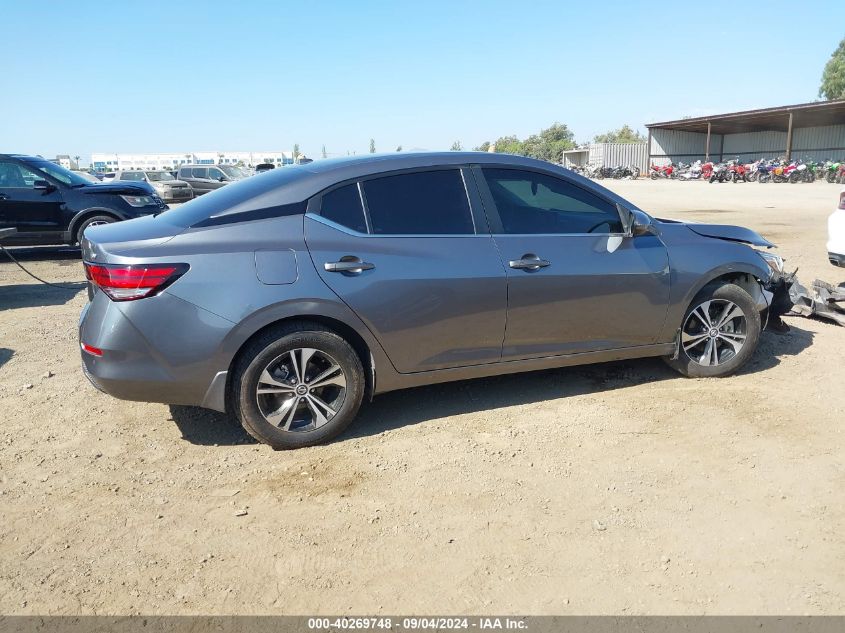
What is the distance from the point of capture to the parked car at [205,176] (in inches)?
995

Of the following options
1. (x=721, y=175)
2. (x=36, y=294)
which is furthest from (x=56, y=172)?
(x=721, y=175)

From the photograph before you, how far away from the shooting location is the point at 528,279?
4035 mm

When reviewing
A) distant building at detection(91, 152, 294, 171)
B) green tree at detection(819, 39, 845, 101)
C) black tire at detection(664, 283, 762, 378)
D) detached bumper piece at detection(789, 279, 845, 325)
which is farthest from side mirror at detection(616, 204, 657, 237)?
green tree at detection(819, 39, 845, 101)

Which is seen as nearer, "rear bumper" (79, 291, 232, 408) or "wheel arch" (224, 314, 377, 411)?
"rear bumper" (79, 291, 232, 408)

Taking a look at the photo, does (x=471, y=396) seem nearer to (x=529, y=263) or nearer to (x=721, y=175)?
(x=529, y=263)

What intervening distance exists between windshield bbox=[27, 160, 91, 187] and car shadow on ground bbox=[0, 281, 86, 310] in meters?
2.66

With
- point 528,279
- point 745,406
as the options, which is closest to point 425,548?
point 528,279

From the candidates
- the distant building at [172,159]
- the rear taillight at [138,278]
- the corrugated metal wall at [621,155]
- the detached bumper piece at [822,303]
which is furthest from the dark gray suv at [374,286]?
the distant building at [172,159]

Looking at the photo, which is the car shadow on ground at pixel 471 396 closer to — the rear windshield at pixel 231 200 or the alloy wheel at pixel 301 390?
the alloy wheel at pixel 301 390

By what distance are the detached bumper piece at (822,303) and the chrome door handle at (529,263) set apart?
3.40 metres

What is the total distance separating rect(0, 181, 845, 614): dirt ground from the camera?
256 centimetres

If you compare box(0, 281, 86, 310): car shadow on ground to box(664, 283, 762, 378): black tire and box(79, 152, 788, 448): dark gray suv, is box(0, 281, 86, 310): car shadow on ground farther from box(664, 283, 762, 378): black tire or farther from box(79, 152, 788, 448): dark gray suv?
box(664, 283, 762, 378): black tire

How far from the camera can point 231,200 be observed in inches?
147

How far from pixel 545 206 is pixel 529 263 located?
521 millimetres
